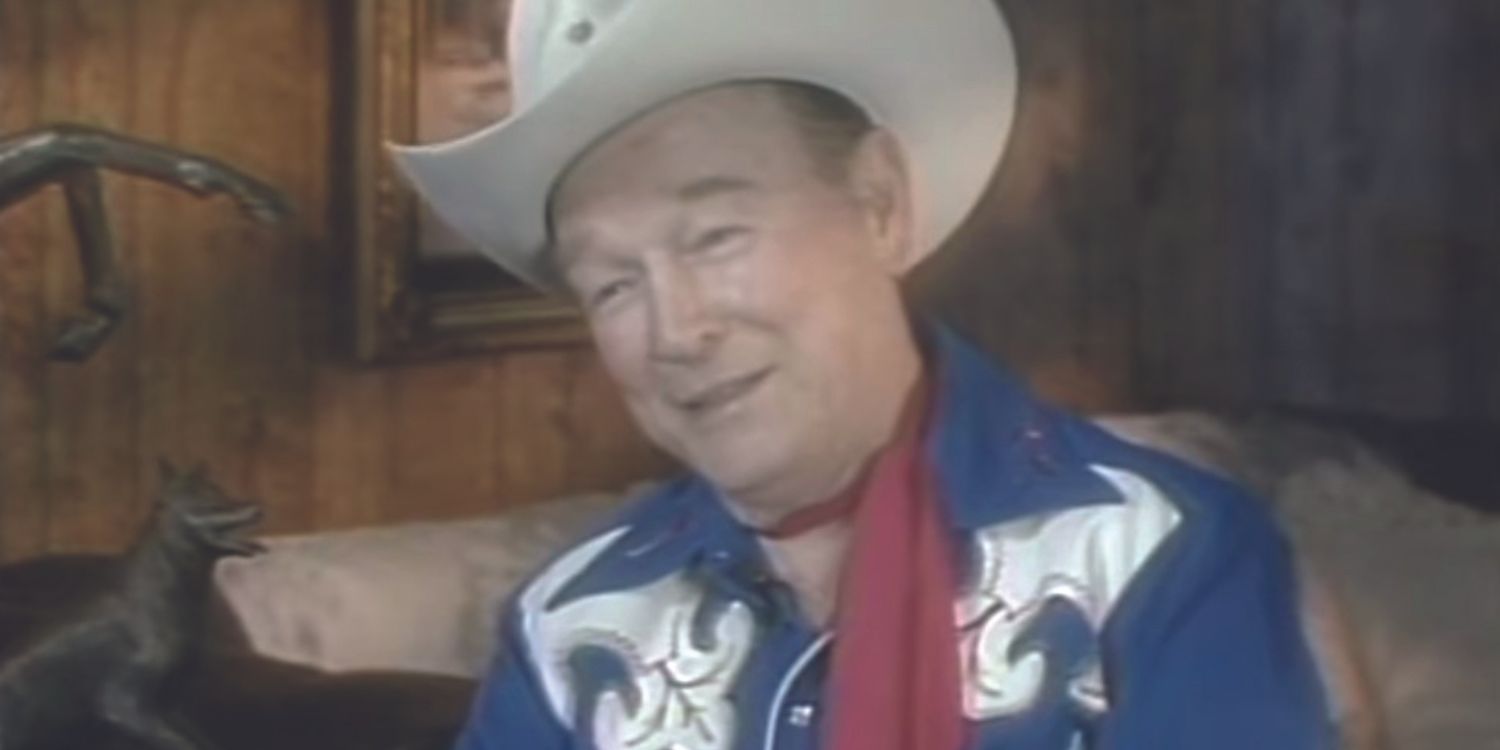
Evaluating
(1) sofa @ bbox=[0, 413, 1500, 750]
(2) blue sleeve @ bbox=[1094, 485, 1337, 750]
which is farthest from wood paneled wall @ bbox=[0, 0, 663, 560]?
(2) blue sleeve @ bbox=[1094, 485, 1337, 750]

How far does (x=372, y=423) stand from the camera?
9.09 feet

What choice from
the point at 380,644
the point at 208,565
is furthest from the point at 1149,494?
the point at 380,644

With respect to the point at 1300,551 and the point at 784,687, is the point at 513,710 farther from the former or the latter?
the point at 1300,551

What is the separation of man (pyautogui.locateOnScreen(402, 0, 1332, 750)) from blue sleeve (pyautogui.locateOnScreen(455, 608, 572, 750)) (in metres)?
0.04

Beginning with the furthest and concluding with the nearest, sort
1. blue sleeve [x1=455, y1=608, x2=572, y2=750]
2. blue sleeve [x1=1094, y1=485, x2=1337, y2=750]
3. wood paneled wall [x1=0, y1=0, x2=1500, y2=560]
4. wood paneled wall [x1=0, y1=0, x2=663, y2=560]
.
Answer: wood paneled wall [x1=0, y1=0, x2=1500, y2=560] → wood paneled wall [x1=0, y1=0, x2=663, y2=560] → blue sleeve [x1=455, y1=608, x2=572, y2=750] → blue sleeve [x1=1094, y1=485, x2=1337, y2=750]

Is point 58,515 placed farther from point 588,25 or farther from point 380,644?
point 588,25

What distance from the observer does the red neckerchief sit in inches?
50.5

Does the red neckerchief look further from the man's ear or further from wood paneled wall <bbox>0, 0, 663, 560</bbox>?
wood paneled wall <bbox>0, 0, 663, 560</bbox>

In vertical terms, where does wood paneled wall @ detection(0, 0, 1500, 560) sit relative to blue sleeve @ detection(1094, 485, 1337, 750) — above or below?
below

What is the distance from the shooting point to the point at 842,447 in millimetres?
1306

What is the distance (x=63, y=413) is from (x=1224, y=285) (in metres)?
1.63

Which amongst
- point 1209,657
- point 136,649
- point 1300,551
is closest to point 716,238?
point 1209,657

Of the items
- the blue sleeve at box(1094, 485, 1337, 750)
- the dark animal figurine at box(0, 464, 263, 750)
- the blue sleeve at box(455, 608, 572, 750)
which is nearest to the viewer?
the blue sleeve at box(1094, 485, 1337, 750)

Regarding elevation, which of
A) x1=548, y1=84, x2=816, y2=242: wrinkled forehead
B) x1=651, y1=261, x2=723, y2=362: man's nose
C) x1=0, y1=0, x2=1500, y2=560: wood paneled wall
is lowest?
x1=0, y1=0, x2=1500, y2=560: wood paneled wall
